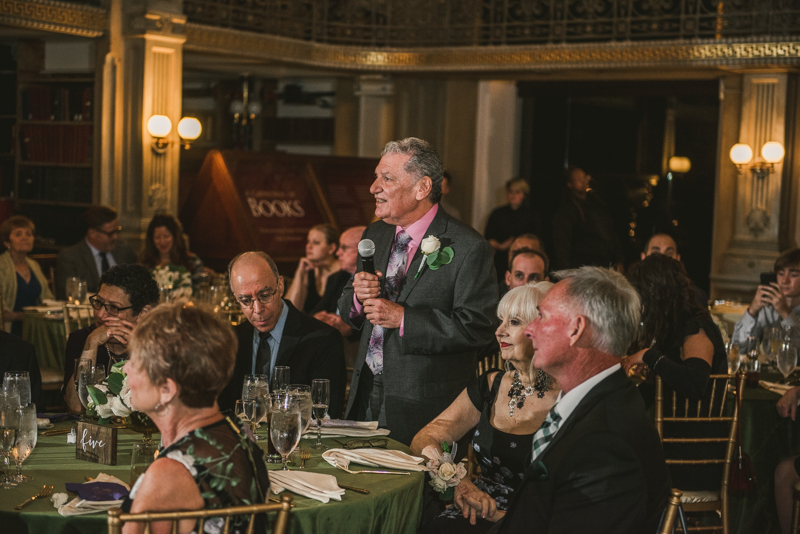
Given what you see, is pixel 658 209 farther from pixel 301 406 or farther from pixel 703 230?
pixel 301 406

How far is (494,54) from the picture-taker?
1014cm

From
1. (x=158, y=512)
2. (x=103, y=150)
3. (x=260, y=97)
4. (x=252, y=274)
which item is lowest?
(x=158, y=512)

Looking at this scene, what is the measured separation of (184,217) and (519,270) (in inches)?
218

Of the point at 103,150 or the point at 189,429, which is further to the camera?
the point at 103,150

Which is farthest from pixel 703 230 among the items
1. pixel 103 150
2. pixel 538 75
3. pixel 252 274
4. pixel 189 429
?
pixel 189 429

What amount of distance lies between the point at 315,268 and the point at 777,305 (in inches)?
117

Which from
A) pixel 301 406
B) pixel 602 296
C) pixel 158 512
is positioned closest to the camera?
pixel 158 512

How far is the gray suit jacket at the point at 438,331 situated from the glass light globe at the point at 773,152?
670cm

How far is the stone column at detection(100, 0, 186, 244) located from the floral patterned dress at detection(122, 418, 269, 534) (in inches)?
286

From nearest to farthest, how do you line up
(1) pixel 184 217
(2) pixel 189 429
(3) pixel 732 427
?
(2) pixel 189 429
(3) pixel 732 427
(1) pixel 184 217

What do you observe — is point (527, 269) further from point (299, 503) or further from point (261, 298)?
point (299, 503)

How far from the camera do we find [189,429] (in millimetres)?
1972

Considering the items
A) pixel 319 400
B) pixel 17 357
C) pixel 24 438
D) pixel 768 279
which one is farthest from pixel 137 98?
pixel 24 438

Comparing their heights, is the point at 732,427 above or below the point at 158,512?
below
